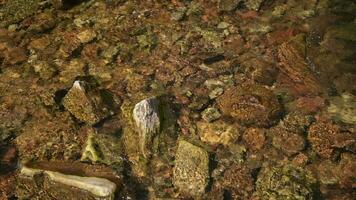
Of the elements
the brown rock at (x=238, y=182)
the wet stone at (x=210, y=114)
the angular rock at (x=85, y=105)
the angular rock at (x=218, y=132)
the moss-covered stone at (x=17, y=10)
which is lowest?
the brown rock at (x=238, y=182)

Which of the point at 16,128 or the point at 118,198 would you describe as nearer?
the point at 118,198

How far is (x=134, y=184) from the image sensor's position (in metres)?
4.94

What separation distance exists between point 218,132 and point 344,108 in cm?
174

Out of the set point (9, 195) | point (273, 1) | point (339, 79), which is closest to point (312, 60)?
point (339, 79)

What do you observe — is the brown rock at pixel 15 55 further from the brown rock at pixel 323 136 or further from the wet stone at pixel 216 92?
the brown rock at pixel 323 136

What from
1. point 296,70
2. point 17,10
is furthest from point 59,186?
point 17,10

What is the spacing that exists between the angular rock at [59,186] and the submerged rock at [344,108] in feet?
10.1

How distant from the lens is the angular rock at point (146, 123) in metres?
5.22

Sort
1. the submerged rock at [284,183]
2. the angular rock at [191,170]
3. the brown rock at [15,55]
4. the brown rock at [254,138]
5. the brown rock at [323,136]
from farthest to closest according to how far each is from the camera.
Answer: the brown rock at [15,55]
the brown rock at [254,138]
the brown rock at [323,136]
the angular rock at [191,170]
the submerged rock at [284,183]

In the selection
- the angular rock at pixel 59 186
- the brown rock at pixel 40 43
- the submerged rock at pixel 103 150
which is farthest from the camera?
the brown rock at pixel 40 43

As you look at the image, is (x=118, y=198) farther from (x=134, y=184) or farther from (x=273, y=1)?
(x=273, y=1)

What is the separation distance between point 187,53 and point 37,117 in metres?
2.41

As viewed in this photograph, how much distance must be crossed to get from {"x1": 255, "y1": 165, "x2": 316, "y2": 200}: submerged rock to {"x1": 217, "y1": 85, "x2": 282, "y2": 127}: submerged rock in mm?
706

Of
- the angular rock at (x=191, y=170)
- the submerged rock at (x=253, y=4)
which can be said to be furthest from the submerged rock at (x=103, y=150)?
the submerged rock at (x=253, y=4)
